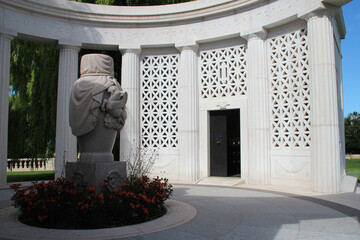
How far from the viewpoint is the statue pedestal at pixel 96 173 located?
5.25 metres

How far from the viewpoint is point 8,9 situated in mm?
9891

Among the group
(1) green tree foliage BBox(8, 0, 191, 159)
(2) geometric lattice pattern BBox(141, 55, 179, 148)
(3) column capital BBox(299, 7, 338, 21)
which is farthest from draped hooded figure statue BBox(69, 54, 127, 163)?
(1) green tree foliage BBox(8, 0, 191, 159)

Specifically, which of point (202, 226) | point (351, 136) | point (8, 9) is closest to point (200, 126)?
point (202, 226)

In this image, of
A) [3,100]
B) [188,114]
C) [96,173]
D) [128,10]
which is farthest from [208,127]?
[3,100]

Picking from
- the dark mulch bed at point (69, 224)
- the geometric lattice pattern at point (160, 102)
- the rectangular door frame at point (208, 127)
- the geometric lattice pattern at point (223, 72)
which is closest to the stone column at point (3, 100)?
the geometric lattice pattern at point (160, 102)

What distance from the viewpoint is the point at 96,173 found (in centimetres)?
523

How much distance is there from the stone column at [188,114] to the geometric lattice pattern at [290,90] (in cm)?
289

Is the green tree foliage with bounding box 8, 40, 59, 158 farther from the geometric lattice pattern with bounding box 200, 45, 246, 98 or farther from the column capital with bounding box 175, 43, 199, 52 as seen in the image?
the geometric lattice pattern with bounding box 200, 45, 246, 98

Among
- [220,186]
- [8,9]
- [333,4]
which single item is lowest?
[220,186]

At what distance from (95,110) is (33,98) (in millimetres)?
9126

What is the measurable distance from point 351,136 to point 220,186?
4437cm

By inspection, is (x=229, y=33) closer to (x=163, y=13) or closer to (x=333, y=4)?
(x=163, y=13)

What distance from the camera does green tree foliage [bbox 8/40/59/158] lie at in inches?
504

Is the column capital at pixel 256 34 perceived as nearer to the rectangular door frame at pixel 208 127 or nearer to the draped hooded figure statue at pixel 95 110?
the rectangular door frame at pixel 208 127
